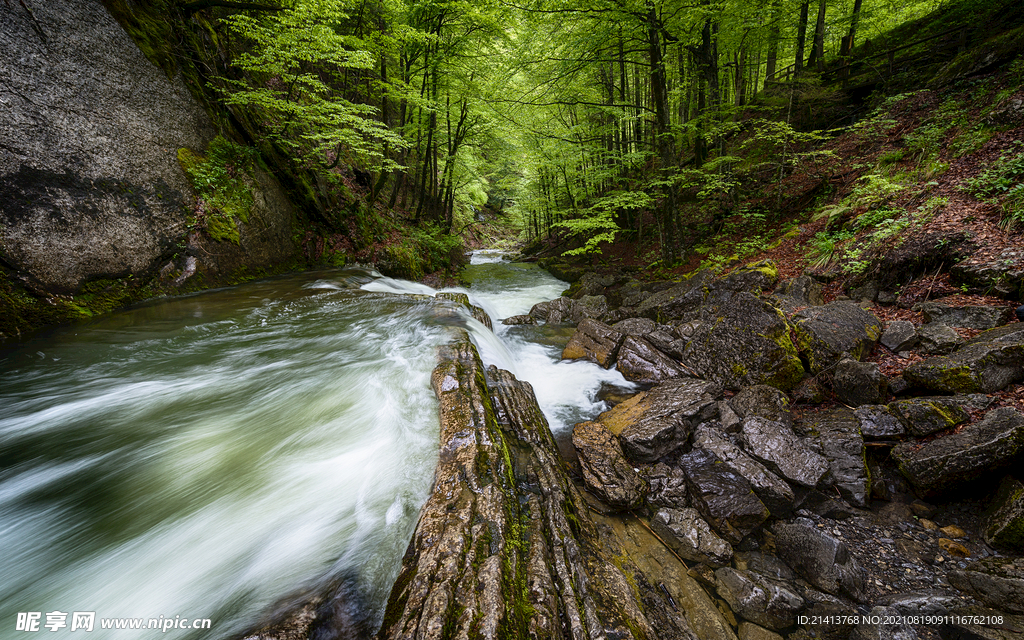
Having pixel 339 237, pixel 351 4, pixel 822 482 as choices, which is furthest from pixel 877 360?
pixel 351 4

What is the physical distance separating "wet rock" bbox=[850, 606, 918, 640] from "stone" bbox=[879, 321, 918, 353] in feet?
A: 11.5

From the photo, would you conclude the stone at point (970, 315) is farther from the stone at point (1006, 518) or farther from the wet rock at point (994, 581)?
the wet rock at point (994, 581)

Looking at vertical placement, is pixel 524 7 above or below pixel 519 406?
above

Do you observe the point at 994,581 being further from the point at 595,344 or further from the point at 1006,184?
the point at 1006,184

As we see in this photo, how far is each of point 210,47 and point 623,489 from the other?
12.4 m

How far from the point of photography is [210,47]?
25.8ft

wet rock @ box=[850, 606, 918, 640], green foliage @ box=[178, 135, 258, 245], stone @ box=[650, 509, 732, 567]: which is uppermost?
green foliage @ box=[178, 135, 258, 245]

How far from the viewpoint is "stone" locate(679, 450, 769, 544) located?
3.27 metres

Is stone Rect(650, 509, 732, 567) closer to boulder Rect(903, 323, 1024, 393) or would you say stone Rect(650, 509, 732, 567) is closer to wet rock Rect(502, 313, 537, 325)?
boulder Rect(903, 323, 1024, 393)

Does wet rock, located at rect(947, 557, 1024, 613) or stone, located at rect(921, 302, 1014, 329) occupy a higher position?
stone, located at rect(921, 302, 1014, 329)

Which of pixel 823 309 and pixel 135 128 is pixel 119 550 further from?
pixel 823 309

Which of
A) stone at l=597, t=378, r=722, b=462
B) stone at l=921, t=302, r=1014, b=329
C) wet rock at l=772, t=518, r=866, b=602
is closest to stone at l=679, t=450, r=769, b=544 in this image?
wet rock at l=772, t=518, r=866, b=602

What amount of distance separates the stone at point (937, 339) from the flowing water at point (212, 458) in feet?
13.0

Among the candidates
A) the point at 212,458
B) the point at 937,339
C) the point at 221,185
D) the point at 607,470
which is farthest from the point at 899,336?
the point at 221,185
